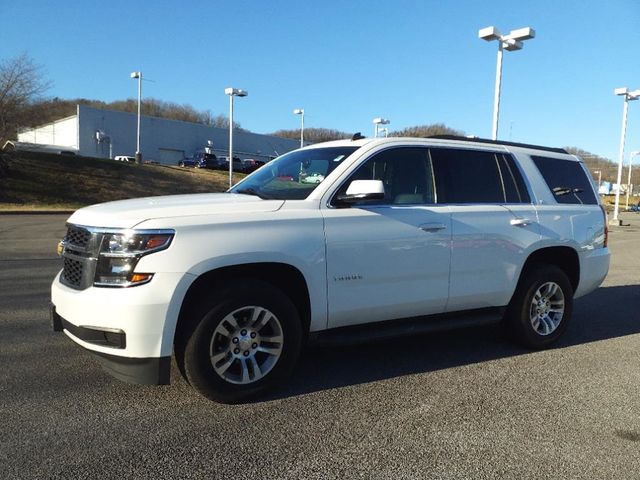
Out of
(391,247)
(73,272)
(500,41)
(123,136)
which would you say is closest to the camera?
(73,272)

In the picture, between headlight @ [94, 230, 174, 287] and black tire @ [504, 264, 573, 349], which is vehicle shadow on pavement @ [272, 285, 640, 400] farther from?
headlight @ [94, 230, 174, 287]

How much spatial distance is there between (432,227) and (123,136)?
6492 cm

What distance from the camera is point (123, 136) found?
63438 mm

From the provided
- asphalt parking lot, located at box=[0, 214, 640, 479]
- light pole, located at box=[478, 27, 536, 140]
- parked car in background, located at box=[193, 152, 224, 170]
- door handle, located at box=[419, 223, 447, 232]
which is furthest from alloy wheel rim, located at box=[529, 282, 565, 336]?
parked car in background, located at box=[193, 152, 224, 170]

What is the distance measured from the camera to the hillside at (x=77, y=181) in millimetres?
27156

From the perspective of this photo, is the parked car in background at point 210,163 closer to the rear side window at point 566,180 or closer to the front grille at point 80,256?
the rear side window at point 566,180

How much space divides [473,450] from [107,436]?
2268 millimetres

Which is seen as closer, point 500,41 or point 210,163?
point 500,41

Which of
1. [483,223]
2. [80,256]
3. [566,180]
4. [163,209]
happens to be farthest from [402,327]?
[566,180]

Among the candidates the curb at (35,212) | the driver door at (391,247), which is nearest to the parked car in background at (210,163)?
the curb at (35,212)

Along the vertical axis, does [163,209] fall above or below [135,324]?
above

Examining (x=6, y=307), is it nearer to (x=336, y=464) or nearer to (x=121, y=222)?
(x=121, y=222)

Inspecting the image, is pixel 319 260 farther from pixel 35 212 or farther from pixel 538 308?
pixel 35 212

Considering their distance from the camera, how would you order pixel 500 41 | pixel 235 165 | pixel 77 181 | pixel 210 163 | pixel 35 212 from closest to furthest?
pixel 500 41 → pixel 35 212 → pixel 77 181 → pixel 210 163 → pixel 235 165
